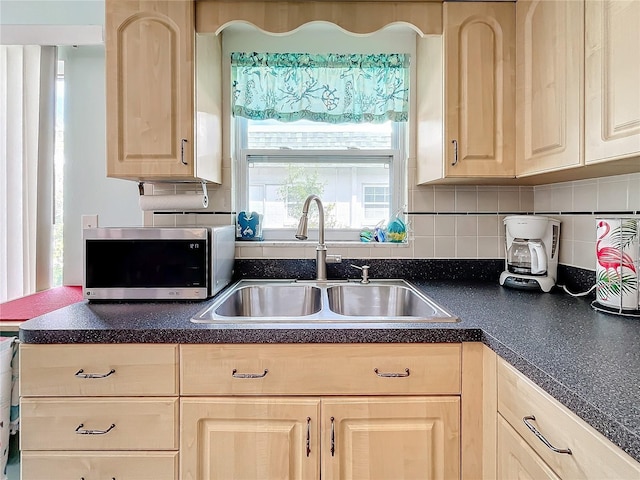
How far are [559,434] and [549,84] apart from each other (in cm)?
109

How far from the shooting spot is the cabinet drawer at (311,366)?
109 cm

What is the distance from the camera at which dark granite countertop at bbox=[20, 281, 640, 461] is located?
67 cm

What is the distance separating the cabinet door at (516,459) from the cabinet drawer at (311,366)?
187mm

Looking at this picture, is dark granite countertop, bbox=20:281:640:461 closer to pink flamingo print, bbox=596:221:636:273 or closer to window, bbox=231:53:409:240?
pink flamingo print, bbox=596:221:636:273

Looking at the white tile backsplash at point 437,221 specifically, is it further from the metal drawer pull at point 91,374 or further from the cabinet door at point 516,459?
the cabinet door at point 516,459

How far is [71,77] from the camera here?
1973 millimetres

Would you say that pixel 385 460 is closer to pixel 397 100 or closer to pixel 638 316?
pixel 638 316

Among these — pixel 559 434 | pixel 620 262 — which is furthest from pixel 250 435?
pixel 620 262

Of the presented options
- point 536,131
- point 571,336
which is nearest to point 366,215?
point 536,131

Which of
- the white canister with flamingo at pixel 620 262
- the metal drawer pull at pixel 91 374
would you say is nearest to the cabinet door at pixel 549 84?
the white canister with flamingo at pixel 620 262

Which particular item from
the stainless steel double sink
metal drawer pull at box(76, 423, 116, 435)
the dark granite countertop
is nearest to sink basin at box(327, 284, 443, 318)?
the stainless steel double sink

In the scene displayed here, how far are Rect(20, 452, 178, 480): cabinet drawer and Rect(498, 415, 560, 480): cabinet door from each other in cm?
89

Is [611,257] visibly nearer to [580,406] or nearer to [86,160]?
[580,406]

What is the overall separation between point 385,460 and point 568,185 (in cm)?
132
